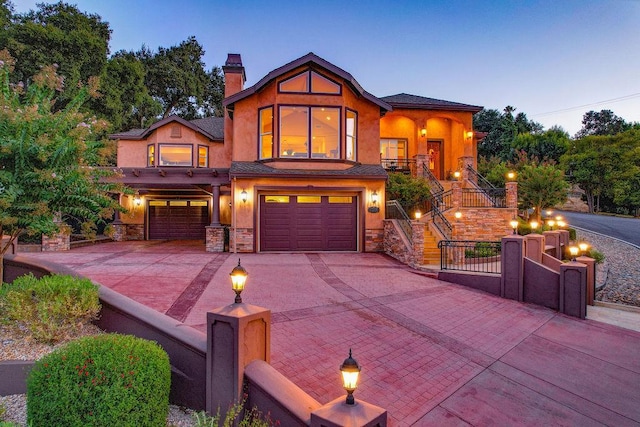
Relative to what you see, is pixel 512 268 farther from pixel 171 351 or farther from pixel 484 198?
pixel 484 198

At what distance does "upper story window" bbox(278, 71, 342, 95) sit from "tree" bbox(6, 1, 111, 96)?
1655cm

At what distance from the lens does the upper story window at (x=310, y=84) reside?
618 inches

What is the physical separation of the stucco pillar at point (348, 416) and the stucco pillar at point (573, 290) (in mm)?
7291

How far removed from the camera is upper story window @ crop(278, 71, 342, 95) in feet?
51.5

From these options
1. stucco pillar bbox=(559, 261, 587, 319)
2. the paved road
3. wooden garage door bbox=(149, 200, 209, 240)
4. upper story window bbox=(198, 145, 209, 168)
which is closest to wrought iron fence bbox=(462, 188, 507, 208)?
stucco pillar bbox=(559, 261, 587, 319)

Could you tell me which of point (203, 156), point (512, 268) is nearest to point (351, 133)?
point (203, 156)

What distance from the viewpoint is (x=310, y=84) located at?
15.7 m

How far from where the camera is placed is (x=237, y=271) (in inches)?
170

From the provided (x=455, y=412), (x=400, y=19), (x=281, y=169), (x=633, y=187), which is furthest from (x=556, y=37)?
(x=455, y=412)

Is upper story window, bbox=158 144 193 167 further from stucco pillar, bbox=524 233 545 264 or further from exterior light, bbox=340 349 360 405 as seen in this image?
exterior light, bbox=340 349 360 405

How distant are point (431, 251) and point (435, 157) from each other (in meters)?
10.2

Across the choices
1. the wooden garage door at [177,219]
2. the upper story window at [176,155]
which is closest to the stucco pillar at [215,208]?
the upper story window at [176,155]

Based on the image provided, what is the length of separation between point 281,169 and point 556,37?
28.7 metres

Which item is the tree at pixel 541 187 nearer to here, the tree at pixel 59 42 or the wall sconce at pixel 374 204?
the wall sconce at pixel 374 204
